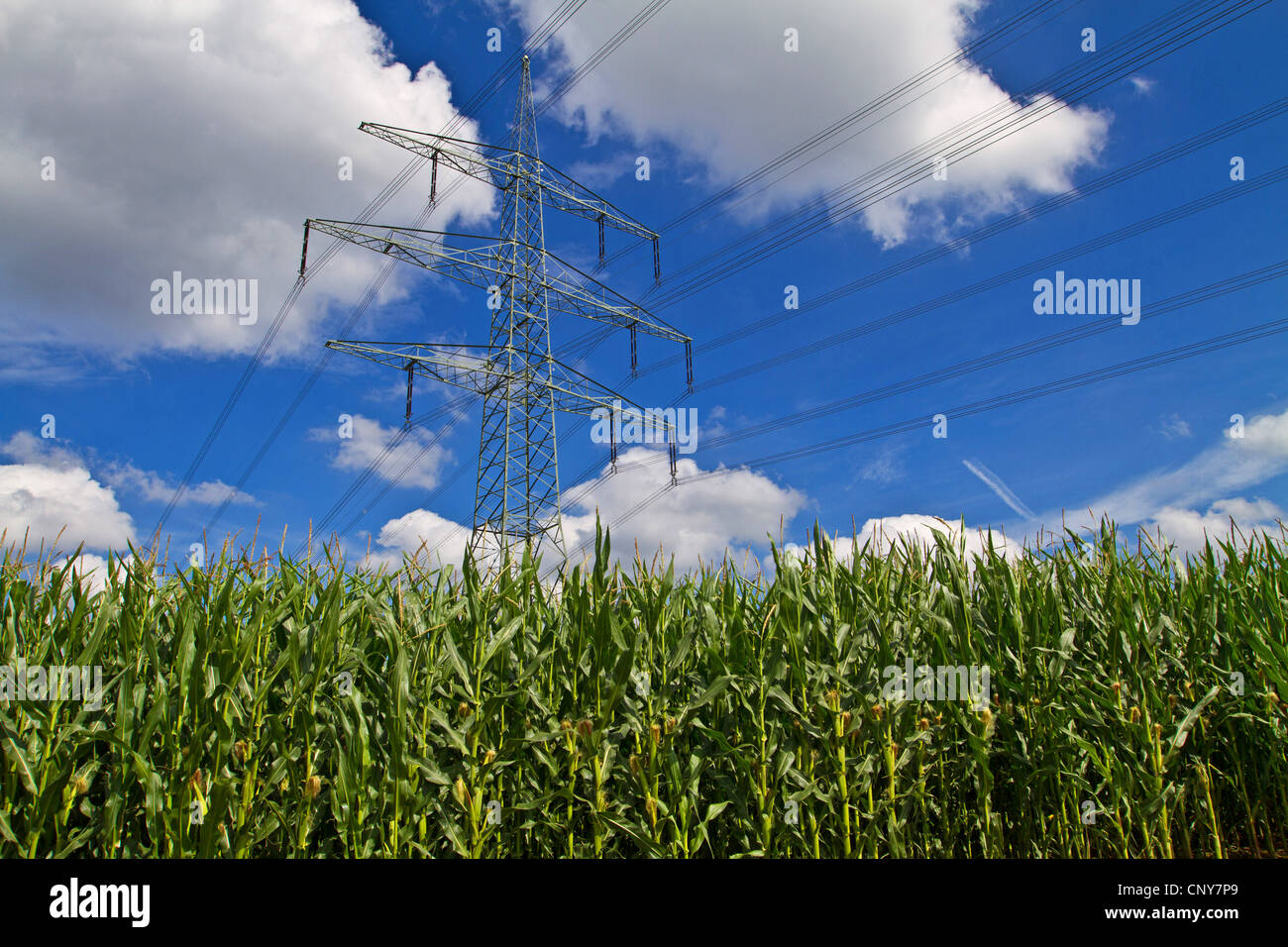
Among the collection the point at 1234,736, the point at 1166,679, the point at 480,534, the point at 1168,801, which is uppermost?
the point at 480,534

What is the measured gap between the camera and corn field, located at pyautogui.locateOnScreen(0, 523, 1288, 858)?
3543 millimetres

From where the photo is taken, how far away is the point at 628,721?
12.7ft

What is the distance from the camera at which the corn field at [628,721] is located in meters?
3.54

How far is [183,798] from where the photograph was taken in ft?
10.9

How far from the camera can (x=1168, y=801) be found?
173 inches

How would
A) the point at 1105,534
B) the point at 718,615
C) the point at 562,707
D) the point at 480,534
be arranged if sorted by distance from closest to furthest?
the point at 562,707, the point at 718,615, the point at 1105,534, the point at 480,534

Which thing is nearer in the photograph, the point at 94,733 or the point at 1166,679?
the point at 94,733
